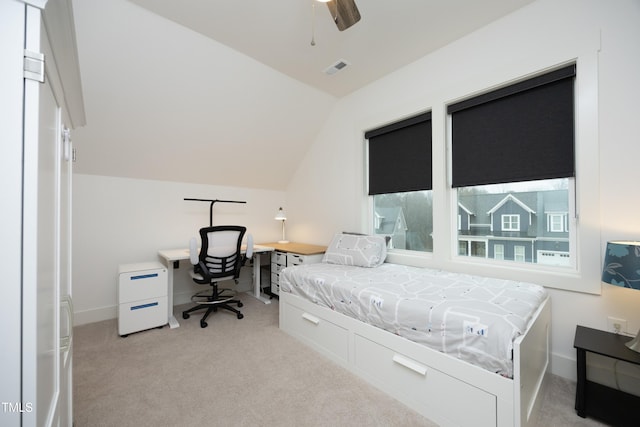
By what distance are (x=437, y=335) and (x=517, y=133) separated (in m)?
1.81

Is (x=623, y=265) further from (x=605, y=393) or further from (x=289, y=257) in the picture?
(x=289, y=257)

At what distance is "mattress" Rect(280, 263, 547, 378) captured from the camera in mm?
1351

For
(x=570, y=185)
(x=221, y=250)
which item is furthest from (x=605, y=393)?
(x=221, y=250)

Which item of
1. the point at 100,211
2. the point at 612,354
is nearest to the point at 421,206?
the point at 612,354

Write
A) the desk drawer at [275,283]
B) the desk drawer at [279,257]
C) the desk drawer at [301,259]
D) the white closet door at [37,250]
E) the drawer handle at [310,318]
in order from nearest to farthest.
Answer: the white closet door at [37,250]
the drawer handle at [310,318]
the desk drawer at [301,259]
the desk drawer at [279,257]
the desk drawer at [275,283]

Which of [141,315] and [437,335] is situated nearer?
[437,335]

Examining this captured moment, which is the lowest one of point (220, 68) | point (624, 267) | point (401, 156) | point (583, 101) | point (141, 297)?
point (141, 297)

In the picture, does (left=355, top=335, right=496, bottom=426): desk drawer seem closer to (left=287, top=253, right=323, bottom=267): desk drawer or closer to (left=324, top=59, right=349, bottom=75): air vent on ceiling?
(left=287, top=253, right=323, bottom=267): desk drawer

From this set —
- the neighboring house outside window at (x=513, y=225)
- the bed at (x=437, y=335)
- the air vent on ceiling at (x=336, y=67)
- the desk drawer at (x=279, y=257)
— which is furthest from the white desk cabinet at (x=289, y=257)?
the air vent on ceiling at (x=336, y=67)

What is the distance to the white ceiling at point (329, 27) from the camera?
81.0 inches

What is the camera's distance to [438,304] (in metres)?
1.61

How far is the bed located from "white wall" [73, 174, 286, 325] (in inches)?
79.3

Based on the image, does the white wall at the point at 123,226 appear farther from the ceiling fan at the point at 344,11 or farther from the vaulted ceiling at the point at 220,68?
the ceiling fan at the point at 344,11

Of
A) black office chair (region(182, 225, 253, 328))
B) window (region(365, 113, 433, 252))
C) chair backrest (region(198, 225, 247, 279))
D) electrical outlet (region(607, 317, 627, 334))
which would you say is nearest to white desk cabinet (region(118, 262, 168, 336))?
black office chair (region(182, 225, 253, 328))
